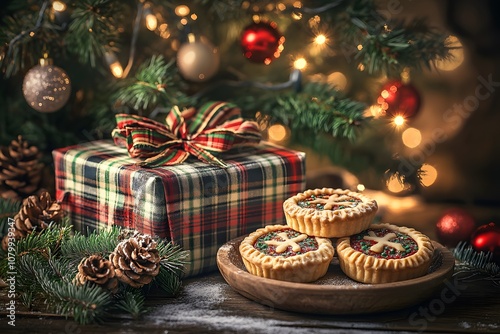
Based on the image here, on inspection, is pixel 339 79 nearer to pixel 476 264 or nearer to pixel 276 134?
pixel 276 134

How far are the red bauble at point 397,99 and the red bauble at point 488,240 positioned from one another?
1.18 ft

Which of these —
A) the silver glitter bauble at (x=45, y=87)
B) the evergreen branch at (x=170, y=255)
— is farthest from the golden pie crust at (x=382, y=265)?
the silver glitter bauble at (x=45, y=87)

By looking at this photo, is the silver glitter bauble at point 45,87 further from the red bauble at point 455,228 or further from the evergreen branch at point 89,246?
the red bauble at point 455,228

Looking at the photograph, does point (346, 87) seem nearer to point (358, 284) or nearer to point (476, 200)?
point (476, 200)

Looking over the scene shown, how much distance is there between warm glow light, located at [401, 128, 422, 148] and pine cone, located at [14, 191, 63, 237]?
1.17 m

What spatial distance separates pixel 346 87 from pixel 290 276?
3.26 ft

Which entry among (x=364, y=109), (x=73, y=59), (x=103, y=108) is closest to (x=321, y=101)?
(x=364, y=109)

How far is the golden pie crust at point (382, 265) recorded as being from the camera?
45.1 inches

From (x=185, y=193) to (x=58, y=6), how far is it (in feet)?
1.89

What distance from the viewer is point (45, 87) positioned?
4.73 ft

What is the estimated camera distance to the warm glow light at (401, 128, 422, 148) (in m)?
2.08

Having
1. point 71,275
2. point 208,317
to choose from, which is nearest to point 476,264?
point 208,317

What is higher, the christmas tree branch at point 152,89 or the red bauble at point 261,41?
the red bauble at point 261,41

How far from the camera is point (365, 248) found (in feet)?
3.95
